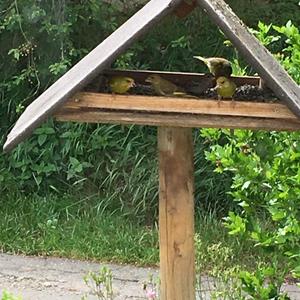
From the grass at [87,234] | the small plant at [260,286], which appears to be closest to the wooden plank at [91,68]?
the small plant at [260,286]

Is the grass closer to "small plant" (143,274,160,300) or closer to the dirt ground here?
the dirt ground

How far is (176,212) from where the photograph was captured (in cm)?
282

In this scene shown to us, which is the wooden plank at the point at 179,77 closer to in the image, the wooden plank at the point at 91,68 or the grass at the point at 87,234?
the wooden plank at the point at 91,68

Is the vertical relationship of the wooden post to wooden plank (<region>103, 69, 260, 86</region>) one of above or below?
below

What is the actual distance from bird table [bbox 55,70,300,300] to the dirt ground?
7.31 feet

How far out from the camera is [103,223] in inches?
253

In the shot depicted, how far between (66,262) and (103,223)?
63 cm

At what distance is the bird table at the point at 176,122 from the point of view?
2.59 metres

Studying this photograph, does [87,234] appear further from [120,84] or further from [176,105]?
[176,105]

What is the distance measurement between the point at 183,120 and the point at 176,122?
2cm

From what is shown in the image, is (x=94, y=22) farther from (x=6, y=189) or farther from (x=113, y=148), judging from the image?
(x=6, y=189)

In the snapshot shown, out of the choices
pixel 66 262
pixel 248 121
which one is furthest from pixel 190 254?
pixel 66 262

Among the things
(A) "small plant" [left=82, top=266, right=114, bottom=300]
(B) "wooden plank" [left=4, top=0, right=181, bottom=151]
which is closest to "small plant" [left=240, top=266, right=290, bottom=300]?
(A) "small plant" [left=82, top=266, right=114, bottom=300]

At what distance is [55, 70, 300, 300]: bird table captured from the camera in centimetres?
259
